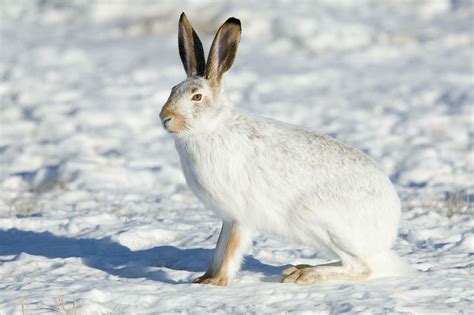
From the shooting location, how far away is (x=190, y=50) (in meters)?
4.99

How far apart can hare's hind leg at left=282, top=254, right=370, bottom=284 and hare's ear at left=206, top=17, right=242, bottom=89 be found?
1.18 m

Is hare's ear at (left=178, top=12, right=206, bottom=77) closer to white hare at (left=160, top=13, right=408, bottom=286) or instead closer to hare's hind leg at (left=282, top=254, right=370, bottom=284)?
white hare at (left=160, top=13, right=408, bottom=286)

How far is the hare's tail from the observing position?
4.88 meters

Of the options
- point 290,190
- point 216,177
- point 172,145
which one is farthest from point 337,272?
point 172,145

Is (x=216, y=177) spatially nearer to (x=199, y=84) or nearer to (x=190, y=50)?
(x=199, y=84)

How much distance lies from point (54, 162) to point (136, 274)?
14.1 feet

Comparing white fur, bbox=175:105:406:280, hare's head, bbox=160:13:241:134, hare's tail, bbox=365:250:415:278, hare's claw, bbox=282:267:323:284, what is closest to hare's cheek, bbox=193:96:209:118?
hare's head, bbox=160:13:241:134

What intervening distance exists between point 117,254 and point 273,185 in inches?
59.5

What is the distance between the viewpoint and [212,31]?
14.1 metres

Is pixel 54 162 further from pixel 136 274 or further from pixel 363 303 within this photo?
pixel 363 303

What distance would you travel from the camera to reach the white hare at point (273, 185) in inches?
185

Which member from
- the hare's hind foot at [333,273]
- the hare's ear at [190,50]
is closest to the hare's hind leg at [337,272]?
the hare's hind foot at [333,273]

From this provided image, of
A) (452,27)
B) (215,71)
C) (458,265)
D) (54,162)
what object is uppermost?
(452,27)

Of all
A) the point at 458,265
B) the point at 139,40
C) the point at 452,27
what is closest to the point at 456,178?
the point at 458,265
